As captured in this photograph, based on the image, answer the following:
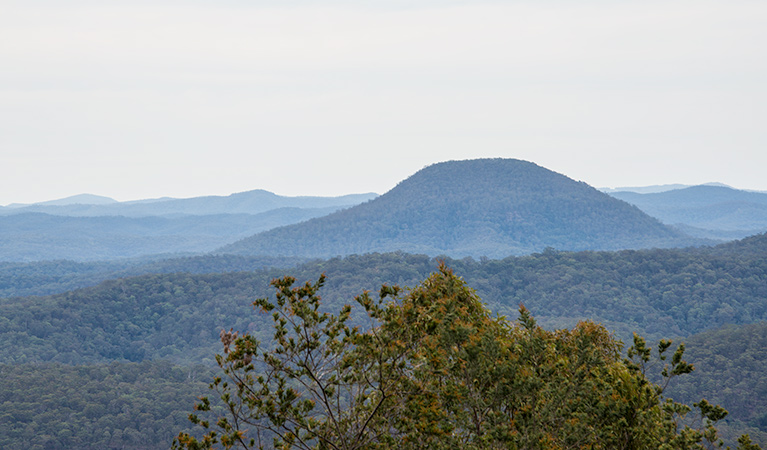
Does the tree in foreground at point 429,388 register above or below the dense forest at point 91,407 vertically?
above

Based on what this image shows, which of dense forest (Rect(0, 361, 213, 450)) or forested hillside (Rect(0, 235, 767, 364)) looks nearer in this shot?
dense forest (Rect(0, 361, 213, 450))

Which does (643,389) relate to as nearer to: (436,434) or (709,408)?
(709,408)

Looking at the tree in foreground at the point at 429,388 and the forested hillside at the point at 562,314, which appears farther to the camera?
the forested hillside at the point at 562,314

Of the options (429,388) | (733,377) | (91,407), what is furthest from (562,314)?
(429,388)

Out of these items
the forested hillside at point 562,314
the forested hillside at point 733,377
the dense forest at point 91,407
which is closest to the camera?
the forested hillside at point 733,377

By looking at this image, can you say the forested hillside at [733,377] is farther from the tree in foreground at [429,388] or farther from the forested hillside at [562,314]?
the tree in foreground at [429,388]

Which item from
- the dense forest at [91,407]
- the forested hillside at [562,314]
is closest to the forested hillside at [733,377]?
the forested hillside at [562,314]

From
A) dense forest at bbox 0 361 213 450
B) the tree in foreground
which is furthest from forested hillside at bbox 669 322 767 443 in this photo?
the tree in foreground

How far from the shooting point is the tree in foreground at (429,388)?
35.3 ft

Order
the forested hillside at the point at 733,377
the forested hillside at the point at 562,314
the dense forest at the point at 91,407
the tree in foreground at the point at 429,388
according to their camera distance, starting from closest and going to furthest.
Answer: the tree in foreground at the point at 429,388 → the forested hillside at the point at 733,377 → the dense forest at the point at 91,407 → the forested hillside at the point at 562,314

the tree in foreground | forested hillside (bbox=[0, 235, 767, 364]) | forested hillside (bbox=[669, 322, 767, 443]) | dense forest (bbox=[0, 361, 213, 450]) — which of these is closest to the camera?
the tree in foreground

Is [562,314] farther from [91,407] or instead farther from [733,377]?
[91,407]

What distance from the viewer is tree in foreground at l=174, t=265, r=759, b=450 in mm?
10773

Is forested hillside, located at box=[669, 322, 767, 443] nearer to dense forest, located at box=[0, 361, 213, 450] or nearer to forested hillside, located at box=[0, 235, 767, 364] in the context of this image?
forested hillside, located at box=[0, 235, 767, 364]
